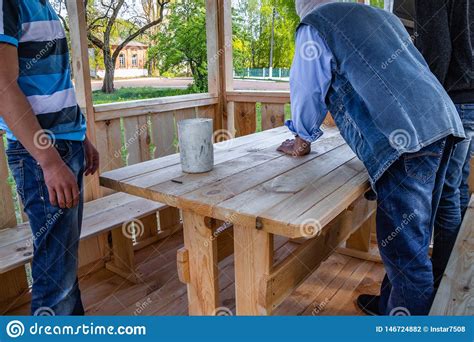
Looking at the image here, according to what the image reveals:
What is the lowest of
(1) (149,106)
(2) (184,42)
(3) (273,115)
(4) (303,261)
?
(4) (303,261)

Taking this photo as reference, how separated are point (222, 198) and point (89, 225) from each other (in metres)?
1.23

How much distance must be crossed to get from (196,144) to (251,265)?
467mm

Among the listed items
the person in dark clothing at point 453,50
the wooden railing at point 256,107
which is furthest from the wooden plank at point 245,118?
the person in dark clothing at point 453,50

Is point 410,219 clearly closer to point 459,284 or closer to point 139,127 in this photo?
point 459,284

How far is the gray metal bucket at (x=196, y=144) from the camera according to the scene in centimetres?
143

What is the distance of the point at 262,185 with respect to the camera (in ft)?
4.48

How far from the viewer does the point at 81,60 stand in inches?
93.6

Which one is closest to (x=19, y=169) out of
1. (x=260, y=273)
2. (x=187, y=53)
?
(x=260, y=273)

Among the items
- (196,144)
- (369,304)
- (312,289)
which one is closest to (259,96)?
(312,289)

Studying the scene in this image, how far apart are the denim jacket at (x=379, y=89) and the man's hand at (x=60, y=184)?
0.94 metres

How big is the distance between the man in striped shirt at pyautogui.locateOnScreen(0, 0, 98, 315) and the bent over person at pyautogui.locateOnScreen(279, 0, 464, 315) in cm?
81

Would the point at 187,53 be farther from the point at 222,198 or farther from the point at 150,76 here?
the point at 222,198

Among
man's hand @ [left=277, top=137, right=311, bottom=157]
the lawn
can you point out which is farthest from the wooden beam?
the lawn

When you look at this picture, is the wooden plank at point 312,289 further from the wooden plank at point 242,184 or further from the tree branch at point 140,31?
the tree branch at point 140,31
